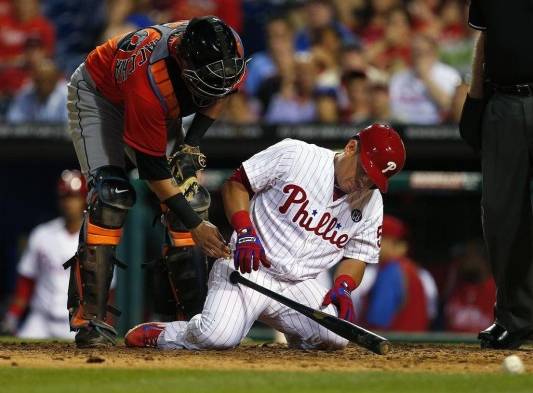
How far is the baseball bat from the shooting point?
530 centimetres

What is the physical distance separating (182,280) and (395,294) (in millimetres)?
3825

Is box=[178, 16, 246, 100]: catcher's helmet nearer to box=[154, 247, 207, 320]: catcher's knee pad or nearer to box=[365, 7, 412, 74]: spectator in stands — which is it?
box=[154, 247, 207, 320]: catcher's knee pad

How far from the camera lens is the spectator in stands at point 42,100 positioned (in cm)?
987

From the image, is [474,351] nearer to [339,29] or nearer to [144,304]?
[144,304]

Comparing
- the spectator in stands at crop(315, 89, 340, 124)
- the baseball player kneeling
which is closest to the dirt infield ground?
the baseball player kneeling

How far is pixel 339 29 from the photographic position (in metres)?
10.6

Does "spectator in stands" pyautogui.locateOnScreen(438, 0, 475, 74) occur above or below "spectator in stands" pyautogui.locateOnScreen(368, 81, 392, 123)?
above

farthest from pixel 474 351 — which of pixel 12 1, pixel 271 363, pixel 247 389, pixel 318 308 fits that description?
pixel 12 1

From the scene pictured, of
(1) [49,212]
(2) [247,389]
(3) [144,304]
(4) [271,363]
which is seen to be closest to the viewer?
(2) [247,389]

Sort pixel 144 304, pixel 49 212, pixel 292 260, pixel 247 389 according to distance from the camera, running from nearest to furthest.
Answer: pixel 247 389 → pixel 292 260 → pixel 144 304 → pixel 49 212

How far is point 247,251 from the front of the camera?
5.22 metres

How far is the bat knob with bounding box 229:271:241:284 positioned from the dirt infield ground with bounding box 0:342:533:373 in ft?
1.08

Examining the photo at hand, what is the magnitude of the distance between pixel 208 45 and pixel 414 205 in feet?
16.0

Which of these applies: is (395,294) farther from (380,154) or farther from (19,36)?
(380,154)
